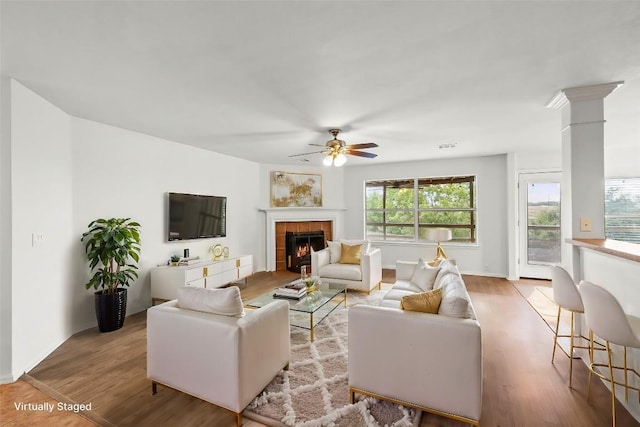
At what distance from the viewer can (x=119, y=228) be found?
3.21m

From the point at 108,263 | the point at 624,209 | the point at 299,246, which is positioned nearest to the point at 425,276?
the point at 299,246

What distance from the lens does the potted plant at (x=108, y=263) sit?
312 centimetres

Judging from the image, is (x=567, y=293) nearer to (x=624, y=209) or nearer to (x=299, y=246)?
(x=624, y=209)

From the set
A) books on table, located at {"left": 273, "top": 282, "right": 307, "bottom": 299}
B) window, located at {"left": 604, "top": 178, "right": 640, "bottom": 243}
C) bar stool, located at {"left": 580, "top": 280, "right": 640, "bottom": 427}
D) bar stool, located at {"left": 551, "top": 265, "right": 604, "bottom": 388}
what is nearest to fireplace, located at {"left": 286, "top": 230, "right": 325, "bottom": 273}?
books on table, located at {"left": 273, "top": 282, "right": 307, "bottom": 299}

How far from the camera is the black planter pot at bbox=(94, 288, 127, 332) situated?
3.15 meters

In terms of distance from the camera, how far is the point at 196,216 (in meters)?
4.66

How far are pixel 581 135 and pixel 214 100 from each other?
11.2 ft

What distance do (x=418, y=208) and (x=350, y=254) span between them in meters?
2.42

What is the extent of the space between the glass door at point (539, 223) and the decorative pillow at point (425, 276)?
130 inches

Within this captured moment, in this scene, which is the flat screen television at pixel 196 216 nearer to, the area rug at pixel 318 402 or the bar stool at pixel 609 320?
the area rug at pixel 318 402

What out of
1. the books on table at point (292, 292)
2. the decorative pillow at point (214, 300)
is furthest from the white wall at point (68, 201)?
the books on table at point (292, 292)

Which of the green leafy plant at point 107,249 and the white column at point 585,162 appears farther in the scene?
the green leafy plant at point 107,249

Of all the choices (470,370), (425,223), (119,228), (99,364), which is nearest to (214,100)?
(119,228)

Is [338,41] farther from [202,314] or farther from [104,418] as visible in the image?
[104,418]
